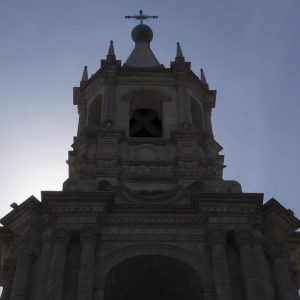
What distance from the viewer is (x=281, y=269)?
78.2 feet

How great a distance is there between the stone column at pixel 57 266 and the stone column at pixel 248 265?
5.56 m

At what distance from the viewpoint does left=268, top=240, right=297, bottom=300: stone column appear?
23.0 m

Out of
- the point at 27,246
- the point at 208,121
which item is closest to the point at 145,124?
the point at 208,121

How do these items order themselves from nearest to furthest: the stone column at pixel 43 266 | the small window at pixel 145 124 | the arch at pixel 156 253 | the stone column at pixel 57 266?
1. the stone column at pixel 57 266
2. the stone column at pixel 43 266
3. the arch at pixel 156 253
4. the small window at pixel 145 124

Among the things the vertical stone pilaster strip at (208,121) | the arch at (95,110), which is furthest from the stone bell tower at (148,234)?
the arch at (95,110)

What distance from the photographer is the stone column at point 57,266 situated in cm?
2228

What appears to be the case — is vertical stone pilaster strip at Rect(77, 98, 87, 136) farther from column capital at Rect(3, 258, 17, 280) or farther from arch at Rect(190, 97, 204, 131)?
column capital at Rect(3, 258, 17, 280)

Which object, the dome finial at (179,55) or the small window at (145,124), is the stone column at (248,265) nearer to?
the small window at (145,124)

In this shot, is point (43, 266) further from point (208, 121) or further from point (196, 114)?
point (196, 114)

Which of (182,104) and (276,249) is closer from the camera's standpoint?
(276,249)

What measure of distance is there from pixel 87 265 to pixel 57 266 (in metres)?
0.93

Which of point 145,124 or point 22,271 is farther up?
point 145,124

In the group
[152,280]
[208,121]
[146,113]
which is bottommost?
[152,280]

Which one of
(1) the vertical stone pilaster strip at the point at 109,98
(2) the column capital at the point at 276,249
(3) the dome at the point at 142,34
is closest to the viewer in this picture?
(2) the column capital at the point at 276,249
